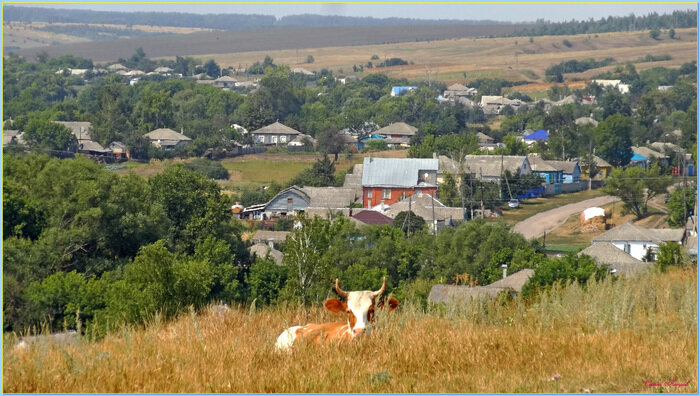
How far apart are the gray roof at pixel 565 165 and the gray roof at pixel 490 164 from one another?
3184mm

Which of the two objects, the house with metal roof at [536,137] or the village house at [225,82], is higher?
the house with metal roof at [536,137]

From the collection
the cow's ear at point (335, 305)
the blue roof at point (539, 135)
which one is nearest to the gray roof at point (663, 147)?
the blue roof at point (539, 135)

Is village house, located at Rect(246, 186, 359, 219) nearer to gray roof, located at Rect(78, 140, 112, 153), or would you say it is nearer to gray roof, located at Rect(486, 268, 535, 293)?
gray roof, located at Rect(486, 268, 535, 293)

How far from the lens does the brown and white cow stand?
21.3 ft

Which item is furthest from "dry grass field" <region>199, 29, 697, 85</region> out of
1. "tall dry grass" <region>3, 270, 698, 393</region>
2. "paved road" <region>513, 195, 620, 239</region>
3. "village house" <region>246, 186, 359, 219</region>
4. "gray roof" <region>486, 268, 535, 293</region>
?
"tall dry grass" <region>3, 270, 698, 393</region>

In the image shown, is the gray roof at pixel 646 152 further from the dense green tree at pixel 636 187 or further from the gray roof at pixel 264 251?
the gray roof at pixel 264 251

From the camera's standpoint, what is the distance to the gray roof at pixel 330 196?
44688 mm

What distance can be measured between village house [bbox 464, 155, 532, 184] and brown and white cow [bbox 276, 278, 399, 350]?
134ft

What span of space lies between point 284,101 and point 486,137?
2220cm

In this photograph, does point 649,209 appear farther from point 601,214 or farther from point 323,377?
point 323,377

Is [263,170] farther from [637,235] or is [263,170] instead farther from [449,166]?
[637,235]

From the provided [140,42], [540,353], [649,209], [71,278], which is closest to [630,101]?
[649,209]

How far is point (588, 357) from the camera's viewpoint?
582 cm

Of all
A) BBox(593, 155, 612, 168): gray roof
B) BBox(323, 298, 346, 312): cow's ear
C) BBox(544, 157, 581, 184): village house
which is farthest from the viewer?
BBox(593, 155, 612, 168): gray roof
